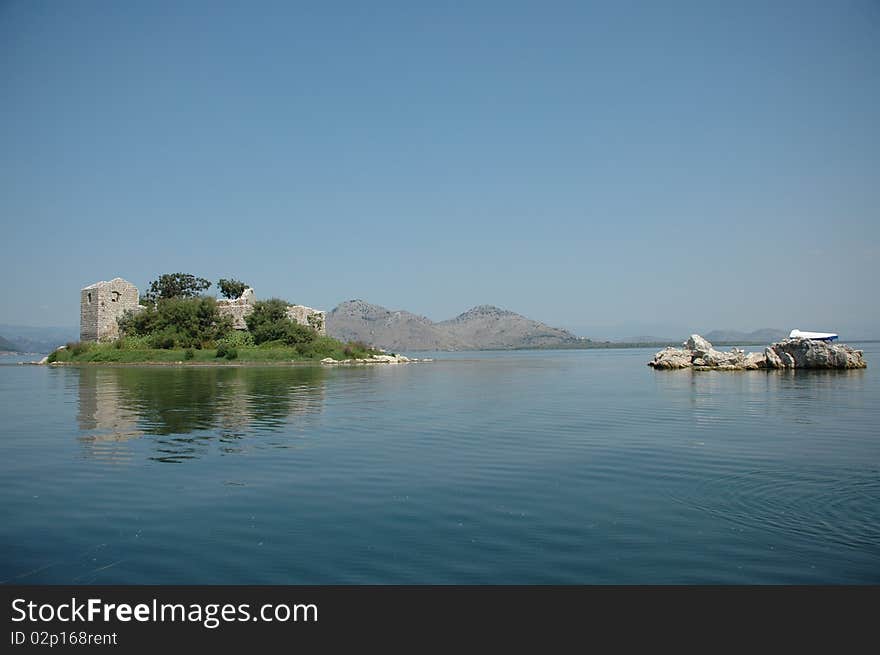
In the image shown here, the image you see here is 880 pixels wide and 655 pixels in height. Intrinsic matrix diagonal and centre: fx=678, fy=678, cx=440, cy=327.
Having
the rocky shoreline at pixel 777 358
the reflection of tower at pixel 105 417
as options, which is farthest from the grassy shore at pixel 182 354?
the reflection of tower at pixel 105 417

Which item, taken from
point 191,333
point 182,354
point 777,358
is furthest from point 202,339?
point 777,358

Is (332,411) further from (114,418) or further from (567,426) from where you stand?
(567,426)

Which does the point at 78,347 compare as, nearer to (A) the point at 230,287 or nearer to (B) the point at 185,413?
(A) the point at 230,287

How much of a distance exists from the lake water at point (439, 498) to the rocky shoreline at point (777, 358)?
31.4 metres

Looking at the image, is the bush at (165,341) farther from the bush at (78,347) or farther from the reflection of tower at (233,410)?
the reflection of tower at (233,410)

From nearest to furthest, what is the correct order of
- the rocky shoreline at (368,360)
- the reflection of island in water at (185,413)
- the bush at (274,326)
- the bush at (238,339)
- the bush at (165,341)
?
1. the reflection of island in water at (185,413)
2. the bush at (165,341)
3. the rocky shoreline at (368,360)
4. the bush at (238,339)
5. the bush at (274,326)

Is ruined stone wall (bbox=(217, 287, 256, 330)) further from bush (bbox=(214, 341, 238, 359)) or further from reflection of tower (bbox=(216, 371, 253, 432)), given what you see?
reflection of tower (bbox=(216, 371, 253, 432))

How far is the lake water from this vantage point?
6.87 metres

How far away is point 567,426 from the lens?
60.4 feet

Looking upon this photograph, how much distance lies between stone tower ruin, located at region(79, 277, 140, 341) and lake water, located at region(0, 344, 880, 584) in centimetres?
5305

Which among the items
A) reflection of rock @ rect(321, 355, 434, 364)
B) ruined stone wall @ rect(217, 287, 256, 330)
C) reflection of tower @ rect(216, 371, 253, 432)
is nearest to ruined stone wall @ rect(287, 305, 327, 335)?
ruined stone wall @ rect(217, 287, 256, 330)

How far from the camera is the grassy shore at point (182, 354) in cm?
6381
